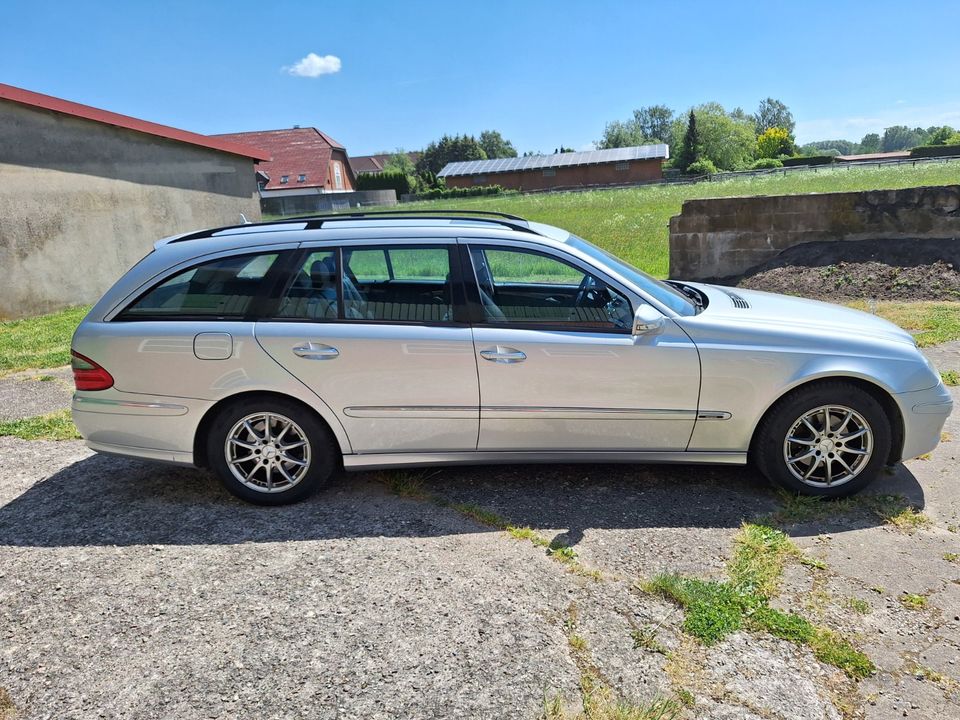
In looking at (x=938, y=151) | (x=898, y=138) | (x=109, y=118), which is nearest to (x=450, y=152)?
(x=938, y=151)

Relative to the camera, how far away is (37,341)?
9.43 meters

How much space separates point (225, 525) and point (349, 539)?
0.76 meters

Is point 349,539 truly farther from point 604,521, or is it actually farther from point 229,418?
point 604,521

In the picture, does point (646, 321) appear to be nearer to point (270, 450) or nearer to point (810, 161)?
point (270, 450)

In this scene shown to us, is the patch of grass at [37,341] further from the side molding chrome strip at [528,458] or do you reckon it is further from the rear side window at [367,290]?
the side molding chrome strip at [528,458]

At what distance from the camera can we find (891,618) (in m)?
2.82

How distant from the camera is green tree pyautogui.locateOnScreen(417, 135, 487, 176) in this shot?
3374 inches

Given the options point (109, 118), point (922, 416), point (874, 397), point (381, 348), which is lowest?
point (922, 416)

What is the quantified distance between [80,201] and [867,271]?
44.6ft

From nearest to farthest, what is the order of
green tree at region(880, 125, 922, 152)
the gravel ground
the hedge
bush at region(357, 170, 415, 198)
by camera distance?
the gravel ground, the hedge, bush at region(357, 170, 415, 198), green tree at region(880, 125, 922, 152)

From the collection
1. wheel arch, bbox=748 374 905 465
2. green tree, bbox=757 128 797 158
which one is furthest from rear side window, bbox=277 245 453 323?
green tree, bbox=757 128 797 158

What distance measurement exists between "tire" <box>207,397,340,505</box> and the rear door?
198 millimetres

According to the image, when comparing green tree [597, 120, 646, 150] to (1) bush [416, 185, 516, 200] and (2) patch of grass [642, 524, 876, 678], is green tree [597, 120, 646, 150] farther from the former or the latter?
(2) patch of grass [642, 524, 876, 678]

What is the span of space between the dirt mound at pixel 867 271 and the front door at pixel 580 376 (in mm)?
7406
